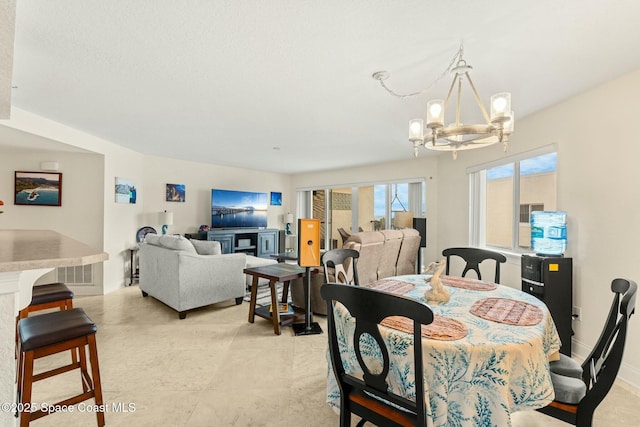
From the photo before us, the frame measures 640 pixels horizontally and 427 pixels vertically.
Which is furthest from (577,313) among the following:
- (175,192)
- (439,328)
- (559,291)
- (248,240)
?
(175,192)

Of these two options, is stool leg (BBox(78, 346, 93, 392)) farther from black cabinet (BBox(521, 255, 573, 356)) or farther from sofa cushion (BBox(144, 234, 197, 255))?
black cabinet (BBox(521, 255, 573, 356))

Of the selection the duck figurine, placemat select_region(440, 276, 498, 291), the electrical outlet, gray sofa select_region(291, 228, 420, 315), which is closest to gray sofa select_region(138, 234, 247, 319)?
gray sofa select_region(291, 228, 420, 315)

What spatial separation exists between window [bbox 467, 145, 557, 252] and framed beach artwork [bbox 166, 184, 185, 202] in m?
5.32

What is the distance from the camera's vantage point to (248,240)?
6.95 m

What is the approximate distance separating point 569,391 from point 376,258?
9.04 ft

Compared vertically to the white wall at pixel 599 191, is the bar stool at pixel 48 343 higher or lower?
lower

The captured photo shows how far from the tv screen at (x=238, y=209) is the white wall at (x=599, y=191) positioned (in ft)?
18.4

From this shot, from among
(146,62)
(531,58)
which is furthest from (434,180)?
(146,62)

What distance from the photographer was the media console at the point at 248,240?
6.33m

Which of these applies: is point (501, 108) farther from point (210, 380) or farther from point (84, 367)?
point (84, 367)

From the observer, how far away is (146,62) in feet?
7.16

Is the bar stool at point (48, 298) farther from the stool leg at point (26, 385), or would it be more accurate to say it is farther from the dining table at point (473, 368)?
the dining table at point (473, 368)

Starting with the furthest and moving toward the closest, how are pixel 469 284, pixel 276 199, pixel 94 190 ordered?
pixel 276 199
pixel 94 190
pixel 469 284

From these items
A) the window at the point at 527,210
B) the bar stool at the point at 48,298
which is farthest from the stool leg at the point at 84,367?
the window at the point at 527,210
